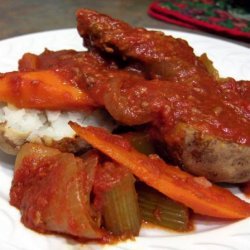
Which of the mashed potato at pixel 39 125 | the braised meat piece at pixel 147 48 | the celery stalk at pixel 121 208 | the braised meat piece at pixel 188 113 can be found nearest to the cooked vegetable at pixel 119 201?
the celery stalk at pixel 121 208

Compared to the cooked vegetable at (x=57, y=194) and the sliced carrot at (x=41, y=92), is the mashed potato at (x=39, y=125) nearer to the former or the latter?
the sliced carrot at (x=41, y=92)

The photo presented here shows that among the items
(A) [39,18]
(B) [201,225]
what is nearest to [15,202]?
(B) [201,225]

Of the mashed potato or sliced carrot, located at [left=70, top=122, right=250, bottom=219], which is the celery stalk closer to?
sliced carrot, located at [left=70, top=122, right=250, bottom=219]

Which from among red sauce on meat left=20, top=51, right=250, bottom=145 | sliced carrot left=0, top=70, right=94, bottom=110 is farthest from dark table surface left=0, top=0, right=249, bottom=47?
sliced carrot left=0, top=70, right=94, bottom=110

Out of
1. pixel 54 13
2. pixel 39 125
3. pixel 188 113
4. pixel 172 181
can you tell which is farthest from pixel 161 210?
pixel 54 13

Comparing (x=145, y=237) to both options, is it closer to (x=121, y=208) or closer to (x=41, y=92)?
(x=121, y=208)

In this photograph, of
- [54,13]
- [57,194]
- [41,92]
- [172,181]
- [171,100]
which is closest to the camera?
[57,194]

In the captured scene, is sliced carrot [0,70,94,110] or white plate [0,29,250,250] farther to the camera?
sliced carrot [0,70,94,110]
